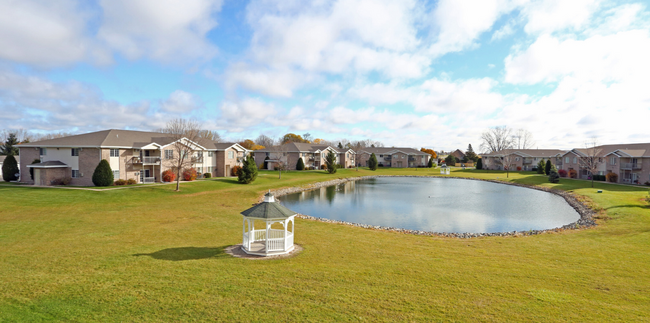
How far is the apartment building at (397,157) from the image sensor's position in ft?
289

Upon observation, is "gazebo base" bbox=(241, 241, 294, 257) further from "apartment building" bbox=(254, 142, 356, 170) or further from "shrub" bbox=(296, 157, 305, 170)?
"shrub" bbox=(296, 157, 305, 170)

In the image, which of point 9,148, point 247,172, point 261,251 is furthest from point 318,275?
point 9,148

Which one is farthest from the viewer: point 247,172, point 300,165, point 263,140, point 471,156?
point 263,140

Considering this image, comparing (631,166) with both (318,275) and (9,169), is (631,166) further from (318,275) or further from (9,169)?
(9,169)

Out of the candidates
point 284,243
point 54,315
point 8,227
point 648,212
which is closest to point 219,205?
point 8,227

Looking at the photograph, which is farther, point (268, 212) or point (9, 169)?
point (9, 169)

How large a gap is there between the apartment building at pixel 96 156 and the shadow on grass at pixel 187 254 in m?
28.7

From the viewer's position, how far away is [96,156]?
34844 millimetres

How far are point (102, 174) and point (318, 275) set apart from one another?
3369 centimetres

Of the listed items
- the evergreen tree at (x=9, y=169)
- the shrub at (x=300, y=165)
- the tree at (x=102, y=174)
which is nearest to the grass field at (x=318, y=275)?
the tree at (x=102, y=174)

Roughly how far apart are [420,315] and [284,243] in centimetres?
680

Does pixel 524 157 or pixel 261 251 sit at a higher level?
pixel 524 157

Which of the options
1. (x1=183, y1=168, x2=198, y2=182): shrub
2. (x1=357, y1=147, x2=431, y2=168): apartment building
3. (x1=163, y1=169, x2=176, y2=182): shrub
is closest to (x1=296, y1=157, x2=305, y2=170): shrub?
(x1=357, y1=147, x2=431, y2=168): apartment building

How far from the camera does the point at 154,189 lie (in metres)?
33.7
